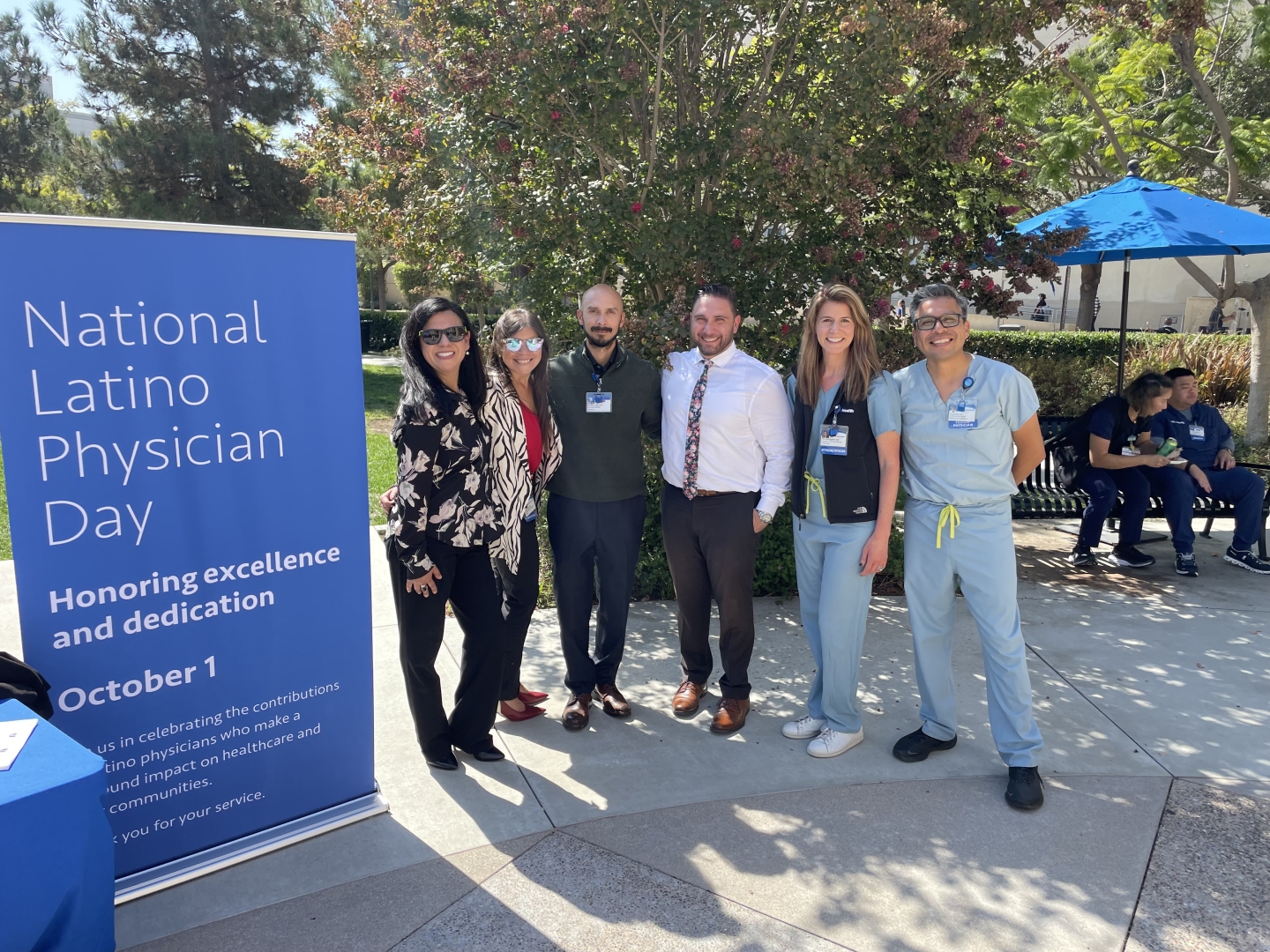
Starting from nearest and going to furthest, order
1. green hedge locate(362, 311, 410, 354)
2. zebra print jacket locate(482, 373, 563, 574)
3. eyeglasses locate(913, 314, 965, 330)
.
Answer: eyeglasses locate(913, 314, 965, 330)
zebra print jacket locate(482, 373, 563, 574)
green hedge locate(362, 311, 410, 354)

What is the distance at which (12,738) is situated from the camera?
7.69ft

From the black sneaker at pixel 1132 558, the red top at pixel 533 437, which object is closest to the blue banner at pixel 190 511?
the red top at pixel 533 437

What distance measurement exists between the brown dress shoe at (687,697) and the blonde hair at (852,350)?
1429 mm

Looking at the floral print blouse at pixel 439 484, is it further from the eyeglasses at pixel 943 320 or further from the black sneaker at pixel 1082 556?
the black sneaker at pixel 1082 556

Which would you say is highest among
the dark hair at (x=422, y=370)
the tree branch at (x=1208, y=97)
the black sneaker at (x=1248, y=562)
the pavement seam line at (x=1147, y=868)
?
the tree branch at (x=1208, y=97)

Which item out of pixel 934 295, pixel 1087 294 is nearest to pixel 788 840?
pixel 934 295

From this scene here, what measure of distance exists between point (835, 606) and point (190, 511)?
2325 mm

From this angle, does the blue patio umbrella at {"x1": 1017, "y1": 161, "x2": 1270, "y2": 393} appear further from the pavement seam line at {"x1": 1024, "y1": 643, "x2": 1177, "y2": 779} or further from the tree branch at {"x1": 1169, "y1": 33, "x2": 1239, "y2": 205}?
the tree branch at {"x1": 1169, "y1": 33, "x2": 1239, "y2": 205}

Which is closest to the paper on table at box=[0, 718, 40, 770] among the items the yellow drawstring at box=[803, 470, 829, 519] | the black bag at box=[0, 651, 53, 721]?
the black bag at box=[0, 651, 53, 721]

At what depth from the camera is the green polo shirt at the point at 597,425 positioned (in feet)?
12.6

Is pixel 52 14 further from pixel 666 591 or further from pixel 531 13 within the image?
pixel 666 591

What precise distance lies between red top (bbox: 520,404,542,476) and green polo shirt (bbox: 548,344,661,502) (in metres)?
0.14

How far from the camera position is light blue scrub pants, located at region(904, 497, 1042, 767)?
342 cm

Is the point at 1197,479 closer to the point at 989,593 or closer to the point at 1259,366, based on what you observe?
the point at 989,593
